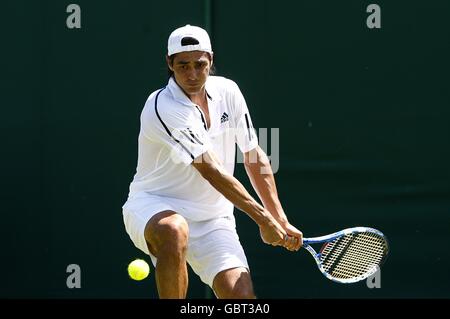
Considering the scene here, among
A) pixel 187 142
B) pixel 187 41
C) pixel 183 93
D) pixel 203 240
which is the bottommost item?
pixel 203 240

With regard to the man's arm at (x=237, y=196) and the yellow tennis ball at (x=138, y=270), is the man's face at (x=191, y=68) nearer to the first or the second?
the man's arm at (x=237, y=196)

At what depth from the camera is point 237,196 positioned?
5289 millimetres

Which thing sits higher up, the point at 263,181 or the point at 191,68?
the point at 191,68

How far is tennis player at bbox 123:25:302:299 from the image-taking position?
5.27 meters

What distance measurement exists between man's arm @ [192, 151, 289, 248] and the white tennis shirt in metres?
0.06

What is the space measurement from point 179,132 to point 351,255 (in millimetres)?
1111

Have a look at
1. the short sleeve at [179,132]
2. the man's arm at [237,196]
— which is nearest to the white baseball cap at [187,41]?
the short sleeve at [179,132]

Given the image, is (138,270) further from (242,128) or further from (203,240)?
(242,128)

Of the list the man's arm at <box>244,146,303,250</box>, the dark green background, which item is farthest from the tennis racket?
the dark green background

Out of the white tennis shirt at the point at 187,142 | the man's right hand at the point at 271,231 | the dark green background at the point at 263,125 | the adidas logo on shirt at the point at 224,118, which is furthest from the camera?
the dark green background at the point at 263,125

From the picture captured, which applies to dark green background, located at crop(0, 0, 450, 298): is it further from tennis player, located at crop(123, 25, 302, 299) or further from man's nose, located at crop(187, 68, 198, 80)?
man's nose, located at crop(187, 68, 198, 80)

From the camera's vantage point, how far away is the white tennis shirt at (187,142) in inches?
212

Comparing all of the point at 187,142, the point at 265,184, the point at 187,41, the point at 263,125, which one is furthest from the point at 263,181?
the point at 263,125
